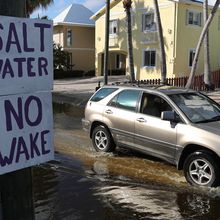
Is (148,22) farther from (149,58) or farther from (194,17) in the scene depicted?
(194,17)

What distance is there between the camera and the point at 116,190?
6.93 metres

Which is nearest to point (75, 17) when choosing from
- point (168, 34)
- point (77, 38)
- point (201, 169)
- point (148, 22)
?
point (77, 38)

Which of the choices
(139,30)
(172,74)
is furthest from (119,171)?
(139,30)

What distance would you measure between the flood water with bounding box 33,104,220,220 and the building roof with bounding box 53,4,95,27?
33745 mm

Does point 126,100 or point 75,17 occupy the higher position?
point 75,17

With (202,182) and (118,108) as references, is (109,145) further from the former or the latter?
(202,182)

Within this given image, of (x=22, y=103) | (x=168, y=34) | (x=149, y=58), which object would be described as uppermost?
(x=168, y=34)

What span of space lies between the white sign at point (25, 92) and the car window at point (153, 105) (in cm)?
546

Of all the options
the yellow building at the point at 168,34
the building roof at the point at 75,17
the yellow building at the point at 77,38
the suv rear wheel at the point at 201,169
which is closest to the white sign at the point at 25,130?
the suv rear wheel at the point at 201,169

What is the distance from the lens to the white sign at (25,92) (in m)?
2.74

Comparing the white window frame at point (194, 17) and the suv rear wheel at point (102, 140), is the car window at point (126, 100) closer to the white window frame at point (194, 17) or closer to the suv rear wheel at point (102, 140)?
the suv rear wheel at point (102, 140)

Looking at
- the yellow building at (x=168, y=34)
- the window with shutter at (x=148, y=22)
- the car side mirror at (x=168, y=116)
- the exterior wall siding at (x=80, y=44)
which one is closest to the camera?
the car side mirror at (x=168, y=116)

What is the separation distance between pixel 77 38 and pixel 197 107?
35390 millimetres

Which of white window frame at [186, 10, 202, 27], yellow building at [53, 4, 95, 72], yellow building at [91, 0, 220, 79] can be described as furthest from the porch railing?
yellow building at [53, 4, 95, 72]
